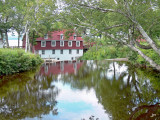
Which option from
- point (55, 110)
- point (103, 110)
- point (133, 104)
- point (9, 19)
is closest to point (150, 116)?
point (133, 104)

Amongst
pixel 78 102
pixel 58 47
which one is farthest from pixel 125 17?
pixel 58 47

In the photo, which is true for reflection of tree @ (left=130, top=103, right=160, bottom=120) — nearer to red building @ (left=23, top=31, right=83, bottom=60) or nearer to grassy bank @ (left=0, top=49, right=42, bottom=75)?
grassy bank @ (left=0, top=49, right=42, bottom=75)

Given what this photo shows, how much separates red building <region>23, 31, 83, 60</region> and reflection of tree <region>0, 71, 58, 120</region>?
93.8ft

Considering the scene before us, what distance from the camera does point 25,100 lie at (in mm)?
8211

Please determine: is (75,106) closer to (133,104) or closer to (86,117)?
(86,117)

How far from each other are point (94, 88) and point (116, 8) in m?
5.05

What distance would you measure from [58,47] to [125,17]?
114ft

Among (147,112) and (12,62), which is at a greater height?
(12,62)

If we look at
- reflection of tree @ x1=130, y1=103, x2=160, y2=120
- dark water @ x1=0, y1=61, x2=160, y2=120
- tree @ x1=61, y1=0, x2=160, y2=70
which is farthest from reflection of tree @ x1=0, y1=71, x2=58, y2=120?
tree @ x1=61, y1=0, x2=160, y2=70

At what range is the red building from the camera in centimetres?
4038

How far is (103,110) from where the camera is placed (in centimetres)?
700

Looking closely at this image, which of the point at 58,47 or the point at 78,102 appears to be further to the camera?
the point at 58,47

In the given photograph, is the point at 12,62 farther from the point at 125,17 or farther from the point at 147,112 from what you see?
the point at 147,112

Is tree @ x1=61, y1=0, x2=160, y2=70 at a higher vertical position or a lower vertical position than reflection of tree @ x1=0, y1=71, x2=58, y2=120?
higher
